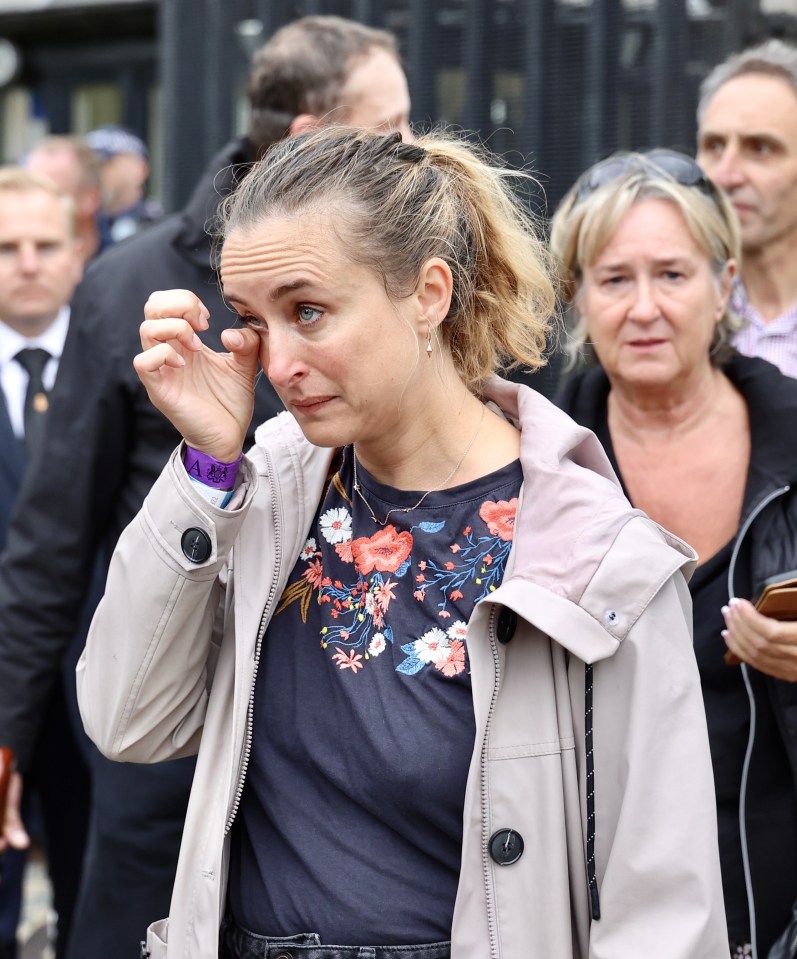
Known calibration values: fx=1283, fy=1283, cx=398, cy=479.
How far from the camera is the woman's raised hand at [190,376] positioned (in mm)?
2002

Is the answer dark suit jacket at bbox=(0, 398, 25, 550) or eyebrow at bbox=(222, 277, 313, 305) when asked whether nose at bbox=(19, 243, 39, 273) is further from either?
eyebrow at bbox=(222, 277, 313, 305)

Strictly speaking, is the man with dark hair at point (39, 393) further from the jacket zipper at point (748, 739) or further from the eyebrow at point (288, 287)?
the jacket zipper at point (748, 739)

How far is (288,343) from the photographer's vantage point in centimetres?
193

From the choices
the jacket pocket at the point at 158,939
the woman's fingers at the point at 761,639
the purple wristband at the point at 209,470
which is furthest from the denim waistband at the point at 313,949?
the woman's fingers at the point at 761,639

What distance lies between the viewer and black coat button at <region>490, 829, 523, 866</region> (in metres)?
1.81

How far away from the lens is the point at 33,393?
4398 millimetres

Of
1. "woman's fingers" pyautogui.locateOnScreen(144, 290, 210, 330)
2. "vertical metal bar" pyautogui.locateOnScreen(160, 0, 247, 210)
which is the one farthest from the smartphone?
"vertical metal bar" pyautogui.locateOnScreen(160, 0, 247, 210)

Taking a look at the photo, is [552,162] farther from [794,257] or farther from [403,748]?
[403,748]

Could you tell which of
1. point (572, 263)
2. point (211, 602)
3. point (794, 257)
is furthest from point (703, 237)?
point (211, 602)

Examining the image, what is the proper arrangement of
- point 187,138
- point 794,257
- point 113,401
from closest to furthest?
point 113,401, point 794,257, point 187,138

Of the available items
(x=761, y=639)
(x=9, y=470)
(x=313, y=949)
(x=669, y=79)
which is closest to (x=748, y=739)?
(x=761, y=639)

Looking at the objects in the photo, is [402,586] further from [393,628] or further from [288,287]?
[288,287]

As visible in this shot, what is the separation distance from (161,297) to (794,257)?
205cm

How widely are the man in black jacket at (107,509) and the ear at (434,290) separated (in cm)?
102
